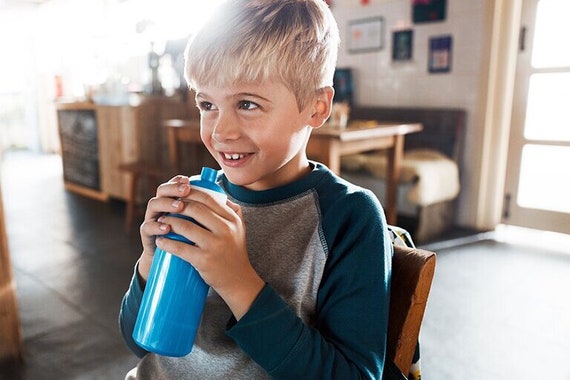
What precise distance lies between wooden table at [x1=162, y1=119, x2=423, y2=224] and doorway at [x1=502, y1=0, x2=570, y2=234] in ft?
2.99

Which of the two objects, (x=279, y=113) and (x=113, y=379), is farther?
(x=113, y=379)

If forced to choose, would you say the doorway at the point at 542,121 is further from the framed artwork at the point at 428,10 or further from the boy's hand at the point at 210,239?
the boy's hand at the point at 210,239

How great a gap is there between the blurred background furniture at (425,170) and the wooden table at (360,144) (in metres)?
0.14

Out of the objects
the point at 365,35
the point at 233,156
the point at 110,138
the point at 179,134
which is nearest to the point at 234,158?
the point at 233,156

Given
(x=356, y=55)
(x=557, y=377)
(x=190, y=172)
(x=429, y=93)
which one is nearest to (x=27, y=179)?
(x=190, y=172)

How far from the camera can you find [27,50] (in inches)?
332

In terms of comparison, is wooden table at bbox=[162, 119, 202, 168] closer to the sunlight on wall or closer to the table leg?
the table leg

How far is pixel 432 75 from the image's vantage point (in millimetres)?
3857

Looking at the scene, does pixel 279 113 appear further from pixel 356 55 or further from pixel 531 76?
pixel 356 55

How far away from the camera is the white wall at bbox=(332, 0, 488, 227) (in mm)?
3592

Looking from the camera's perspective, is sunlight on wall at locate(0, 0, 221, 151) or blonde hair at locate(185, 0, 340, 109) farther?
sunlight on wall at locate(0, 0, 221, 151)

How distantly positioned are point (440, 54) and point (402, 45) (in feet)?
1.18

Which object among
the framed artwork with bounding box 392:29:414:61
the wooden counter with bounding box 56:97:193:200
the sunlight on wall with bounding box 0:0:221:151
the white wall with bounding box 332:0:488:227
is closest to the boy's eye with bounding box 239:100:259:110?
the white wall with bounding box 332:0:488:227

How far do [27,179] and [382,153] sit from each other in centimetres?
478
